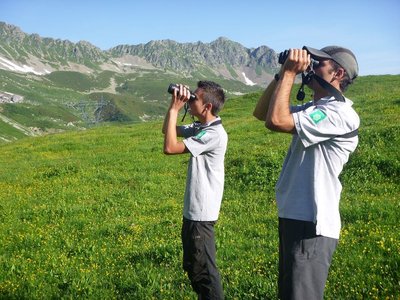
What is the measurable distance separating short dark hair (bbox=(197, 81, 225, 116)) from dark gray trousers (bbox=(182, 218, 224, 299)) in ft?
5.25

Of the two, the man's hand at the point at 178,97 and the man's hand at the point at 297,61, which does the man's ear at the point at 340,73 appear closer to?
the man's hand at the point at 297,61

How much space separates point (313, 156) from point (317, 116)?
1.33 feet

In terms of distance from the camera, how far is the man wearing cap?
3654 mm

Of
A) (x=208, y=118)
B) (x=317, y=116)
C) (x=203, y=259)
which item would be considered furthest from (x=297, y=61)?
(x=203, y=259)

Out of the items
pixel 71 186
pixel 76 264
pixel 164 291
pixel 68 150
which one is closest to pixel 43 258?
pixel 76 264

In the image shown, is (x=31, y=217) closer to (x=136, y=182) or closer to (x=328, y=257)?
(x=136, y=182)

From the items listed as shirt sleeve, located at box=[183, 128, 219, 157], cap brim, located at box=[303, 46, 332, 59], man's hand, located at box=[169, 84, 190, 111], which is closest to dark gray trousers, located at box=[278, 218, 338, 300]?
cap brim, located at box=[303, 46, 332, 59]

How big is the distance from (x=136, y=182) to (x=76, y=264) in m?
7.48

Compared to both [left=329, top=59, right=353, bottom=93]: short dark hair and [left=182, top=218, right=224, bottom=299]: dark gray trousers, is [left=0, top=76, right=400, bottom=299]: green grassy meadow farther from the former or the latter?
[left=329, top=59, right=353, bottom=93]: short dark hair

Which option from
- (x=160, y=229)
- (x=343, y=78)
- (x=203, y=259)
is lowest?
(x=160, y=229)

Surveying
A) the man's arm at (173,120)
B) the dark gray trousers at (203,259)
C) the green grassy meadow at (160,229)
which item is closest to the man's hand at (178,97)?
the man's arm at (173,120)

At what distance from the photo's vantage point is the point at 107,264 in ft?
25.2

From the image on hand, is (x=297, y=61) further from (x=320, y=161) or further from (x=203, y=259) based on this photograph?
(x=203, y=259)

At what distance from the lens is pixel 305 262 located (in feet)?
12.3
